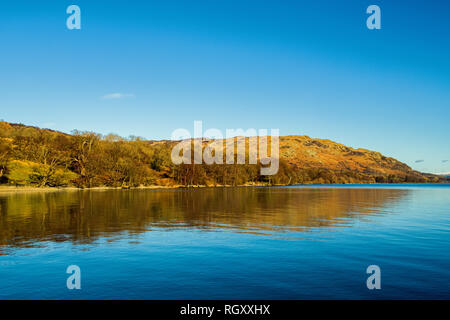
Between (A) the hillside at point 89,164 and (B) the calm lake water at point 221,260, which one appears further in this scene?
(A) the hillside at point 89,164

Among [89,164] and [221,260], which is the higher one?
[89,164]

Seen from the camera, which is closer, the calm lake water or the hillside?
the calm lake water

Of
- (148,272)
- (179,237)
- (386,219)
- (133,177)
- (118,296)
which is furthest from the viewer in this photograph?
(133,177)

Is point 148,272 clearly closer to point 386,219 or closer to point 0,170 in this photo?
point 386,219

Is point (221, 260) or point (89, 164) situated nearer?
point (221, 260)

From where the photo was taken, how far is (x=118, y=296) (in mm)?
11930

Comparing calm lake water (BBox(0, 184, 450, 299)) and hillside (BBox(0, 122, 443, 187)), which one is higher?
hillside (BBox(0, 122, 443, 187))

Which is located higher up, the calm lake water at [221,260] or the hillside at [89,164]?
the hillside at [89,164]

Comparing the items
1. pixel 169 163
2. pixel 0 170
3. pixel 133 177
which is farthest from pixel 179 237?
pixel 169 163

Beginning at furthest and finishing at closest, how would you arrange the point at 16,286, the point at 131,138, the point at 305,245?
the point at 131,138, the point at 305,245, the point at 16,286

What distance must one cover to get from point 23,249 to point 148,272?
9348mm
